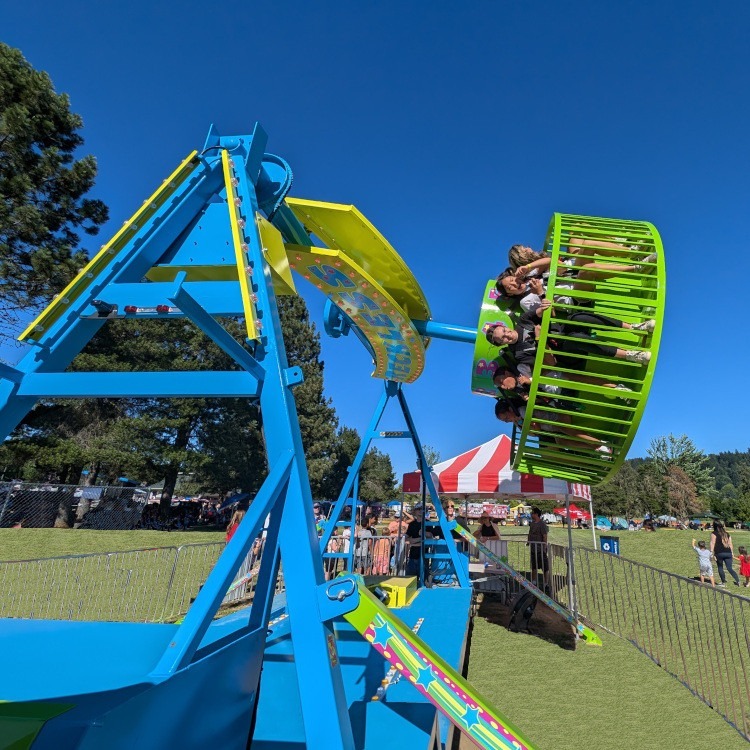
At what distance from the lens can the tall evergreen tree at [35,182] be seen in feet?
52.0

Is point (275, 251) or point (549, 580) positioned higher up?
point (275, 251)

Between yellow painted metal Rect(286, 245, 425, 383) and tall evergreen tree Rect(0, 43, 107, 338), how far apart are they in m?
15.9

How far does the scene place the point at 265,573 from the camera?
2439 millimetres

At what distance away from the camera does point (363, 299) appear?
12.9 feet

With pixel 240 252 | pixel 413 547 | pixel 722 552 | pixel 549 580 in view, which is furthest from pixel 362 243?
pixel 722 552

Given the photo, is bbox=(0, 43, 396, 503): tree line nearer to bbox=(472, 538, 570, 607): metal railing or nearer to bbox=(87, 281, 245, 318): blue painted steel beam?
bbox=(87, 281, 245, 318): blue painted steel beam

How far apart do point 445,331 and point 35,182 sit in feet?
60.8

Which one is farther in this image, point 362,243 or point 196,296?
point 362,243

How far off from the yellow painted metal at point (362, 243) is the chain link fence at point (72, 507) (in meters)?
19.5

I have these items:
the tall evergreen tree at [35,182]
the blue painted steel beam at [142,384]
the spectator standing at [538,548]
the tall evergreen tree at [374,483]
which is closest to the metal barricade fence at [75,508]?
the tall evergreen tree at [35,182]

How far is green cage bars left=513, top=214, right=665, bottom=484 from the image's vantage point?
2.65 m

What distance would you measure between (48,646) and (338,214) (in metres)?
2.96

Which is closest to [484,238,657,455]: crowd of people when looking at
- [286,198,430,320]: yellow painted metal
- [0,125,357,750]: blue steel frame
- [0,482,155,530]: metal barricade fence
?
[286,198,430,320]: yellow painted metal

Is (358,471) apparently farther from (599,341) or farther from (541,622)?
(599,341)
